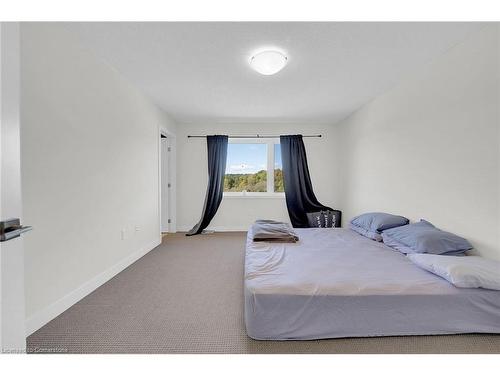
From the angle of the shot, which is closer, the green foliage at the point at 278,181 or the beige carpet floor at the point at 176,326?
the beige carpet floor at the point at 176,326

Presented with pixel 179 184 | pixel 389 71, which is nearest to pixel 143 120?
pixel 179 184

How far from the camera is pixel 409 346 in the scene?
4.75ft

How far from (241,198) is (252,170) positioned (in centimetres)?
65

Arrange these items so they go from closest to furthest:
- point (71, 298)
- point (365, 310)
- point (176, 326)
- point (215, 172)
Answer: point (365, 310)
point (176, 326)
point (71, 298)
point (215, 172)

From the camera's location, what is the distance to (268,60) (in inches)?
86.3

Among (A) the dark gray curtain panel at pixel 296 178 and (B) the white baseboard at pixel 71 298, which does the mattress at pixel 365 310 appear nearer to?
(B) the white baseboard at pixel 71 298

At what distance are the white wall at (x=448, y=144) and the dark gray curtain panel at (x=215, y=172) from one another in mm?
2757

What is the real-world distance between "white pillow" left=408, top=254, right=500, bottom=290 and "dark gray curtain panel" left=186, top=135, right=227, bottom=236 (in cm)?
366

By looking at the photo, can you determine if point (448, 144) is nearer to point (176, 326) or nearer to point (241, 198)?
point (176, 326)

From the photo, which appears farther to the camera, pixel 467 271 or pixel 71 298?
pixel 71 298

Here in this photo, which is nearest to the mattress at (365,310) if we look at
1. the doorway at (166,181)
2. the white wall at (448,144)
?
the white wall at (448,144)

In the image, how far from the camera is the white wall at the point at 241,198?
16.0 feet

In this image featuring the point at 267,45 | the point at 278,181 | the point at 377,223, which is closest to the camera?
the point at 267,45

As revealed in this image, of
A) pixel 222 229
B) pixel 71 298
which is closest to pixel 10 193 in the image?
pixel 71 298
